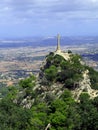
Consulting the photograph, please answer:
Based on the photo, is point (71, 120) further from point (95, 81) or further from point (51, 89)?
point (95, 81)

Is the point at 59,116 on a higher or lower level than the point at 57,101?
lower

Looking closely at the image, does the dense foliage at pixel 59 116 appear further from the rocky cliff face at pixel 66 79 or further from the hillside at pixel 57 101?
the rocky cliff face at pixel 66 79

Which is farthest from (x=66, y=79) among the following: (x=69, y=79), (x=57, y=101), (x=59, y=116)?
(x=59, y=116)

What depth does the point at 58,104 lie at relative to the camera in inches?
2473

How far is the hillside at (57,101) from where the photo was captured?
57.2 metres

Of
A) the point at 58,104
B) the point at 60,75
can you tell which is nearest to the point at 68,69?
the point at 60,75

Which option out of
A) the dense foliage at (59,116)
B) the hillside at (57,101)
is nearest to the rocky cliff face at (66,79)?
the hillside at (57,101)

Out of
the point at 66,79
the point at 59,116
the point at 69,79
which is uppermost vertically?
the point at 69,79

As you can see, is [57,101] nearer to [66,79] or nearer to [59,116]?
[59,116]

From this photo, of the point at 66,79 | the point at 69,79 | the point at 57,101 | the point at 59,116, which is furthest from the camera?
the point at 66,79

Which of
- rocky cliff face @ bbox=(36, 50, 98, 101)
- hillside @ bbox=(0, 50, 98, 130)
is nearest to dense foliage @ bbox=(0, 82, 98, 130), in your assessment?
hillside @ bbox=(0, 50, 98, 130)

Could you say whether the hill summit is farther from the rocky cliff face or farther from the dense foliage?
the dense foliage

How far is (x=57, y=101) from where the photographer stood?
209 feet

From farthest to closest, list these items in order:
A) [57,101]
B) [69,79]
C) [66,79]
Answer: [66,79], [69,79], [57,101]
